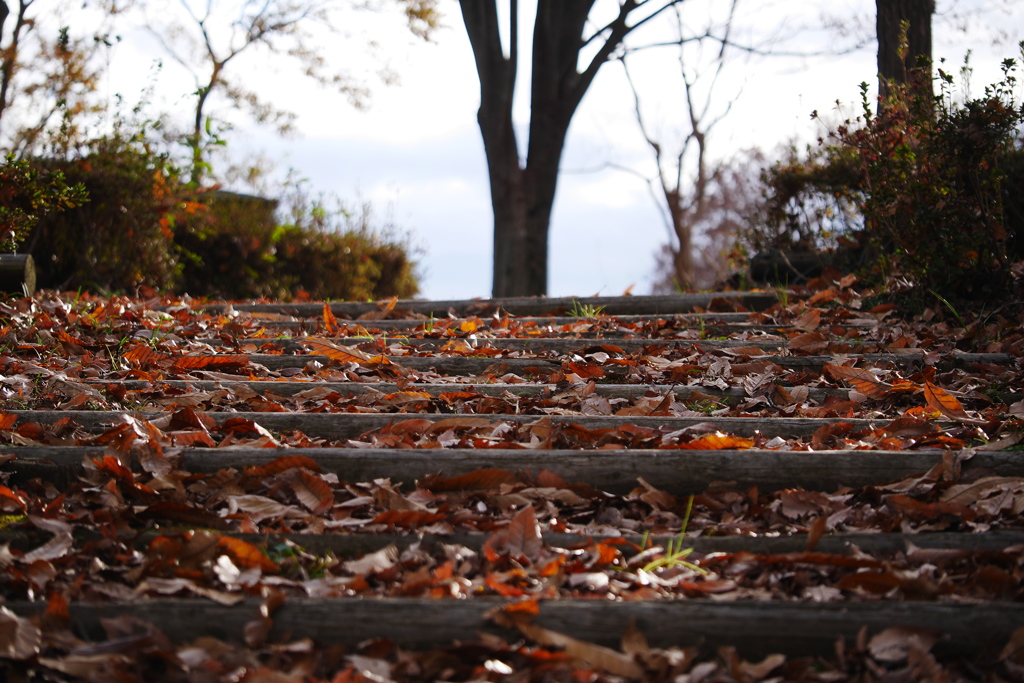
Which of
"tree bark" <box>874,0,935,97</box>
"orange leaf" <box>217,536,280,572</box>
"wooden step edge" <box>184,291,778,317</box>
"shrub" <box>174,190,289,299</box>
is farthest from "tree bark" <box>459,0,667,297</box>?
"orange leaf" <box>217,536,280,572</box>

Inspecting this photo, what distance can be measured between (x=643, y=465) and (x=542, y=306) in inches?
143

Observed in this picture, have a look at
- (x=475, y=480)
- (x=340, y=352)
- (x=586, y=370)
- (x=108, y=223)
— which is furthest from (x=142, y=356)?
(x=108, y=223)

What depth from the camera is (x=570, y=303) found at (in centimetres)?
596

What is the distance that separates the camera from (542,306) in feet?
19.6

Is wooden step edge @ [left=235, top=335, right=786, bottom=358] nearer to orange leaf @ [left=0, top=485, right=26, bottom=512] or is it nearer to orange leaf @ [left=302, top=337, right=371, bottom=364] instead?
orange leaf @ [left=302, top=337, right=371, bottom=364]

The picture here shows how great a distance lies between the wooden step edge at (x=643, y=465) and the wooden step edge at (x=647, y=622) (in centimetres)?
66

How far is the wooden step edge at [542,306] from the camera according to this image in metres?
5.91

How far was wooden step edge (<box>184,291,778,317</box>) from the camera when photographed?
591 centimetres

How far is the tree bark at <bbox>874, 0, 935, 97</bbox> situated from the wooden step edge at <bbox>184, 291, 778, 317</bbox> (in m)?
2.91

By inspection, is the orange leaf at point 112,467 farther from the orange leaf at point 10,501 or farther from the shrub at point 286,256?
the shrub at point 286,256

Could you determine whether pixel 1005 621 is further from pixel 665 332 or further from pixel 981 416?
pixel 665 332

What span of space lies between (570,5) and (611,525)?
28.4ft

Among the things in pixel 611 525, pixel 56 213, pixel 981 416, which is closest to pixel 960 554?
pixel 611 525

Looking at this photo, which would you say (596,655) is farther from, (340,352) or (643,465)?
(340,352)
